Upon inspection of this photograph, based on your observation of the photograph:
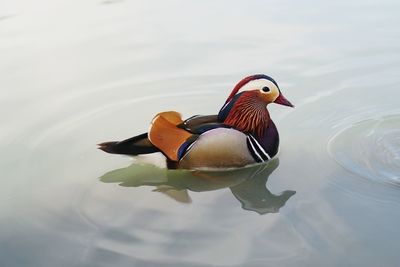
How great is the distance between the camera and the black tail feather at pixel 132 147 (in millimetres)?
2803

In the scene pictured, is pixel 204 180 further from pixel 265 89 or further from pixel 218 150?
pixel 265 89

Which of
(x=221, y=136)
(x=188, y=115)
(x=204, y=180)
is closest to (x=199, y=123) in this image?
(x=221, y=136)

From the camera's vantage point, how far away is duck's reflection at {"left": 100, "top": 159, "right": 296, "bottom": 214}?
267 centimetres

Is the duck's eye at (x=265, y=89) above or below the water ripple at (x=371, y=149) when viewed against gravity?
above

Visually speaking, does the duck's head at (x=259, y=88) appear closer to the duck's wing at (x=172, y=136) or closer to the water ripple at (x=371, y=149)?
the duck's wing at (x=172, y=136)

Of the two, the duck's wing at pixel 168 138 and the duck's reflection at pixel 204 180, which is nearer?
the duck's reflection at pixel 204 180

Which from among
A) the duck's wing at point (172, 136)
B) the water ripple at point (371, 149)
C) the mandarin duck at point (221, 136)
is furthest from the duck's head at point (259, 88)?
the water ripple at point (371, 149)

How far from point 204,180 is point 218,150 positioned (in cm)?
15

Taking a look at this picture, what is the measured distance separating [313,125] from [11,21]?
123 inches

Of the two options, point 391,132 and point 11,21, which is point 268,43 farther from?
point 11,21

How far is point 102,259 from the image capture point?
225 centimetres

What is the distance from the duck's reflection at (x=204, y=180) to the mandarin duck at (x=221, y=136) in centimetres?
4

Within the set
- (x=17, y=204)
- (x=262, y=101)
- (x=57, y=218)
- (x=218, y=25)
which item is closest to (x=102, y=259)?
(x=57, y=218)

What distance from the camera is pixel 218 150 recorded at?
2.78 metres
